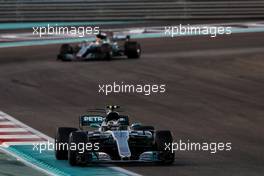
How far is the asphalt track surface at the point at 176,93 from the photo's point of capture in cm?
1609

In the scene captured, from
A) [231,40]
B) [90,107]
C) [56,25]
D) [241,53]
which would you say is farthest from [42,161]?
[56,25]

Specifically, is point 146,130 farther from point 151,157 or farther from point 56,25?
point 56,25

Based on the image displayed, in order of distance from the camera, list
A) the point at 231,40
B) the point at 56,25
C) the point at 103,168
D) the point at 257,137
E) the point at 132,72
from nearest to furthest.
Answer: the point at 103,168, the point at 257,137, the point at 132,72, the point at 231,40, the point at 56,25

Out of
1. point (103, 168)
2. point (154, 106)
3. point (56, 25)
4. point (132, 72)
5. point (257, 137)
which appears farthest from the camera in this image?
point (56, 25)

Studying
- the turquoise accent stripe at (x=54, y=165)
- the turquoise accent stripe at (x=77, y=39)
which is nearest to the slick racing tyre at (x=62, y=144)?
the turquoise accent stripe at (x=54, y=165)

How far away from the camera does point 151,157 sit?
14.8 meters

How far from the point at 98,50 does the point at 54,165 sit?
58.2 feet

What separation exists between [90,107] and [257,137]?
597 cm

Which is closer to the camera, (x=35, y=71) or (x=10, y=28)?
(x=35, y=71)

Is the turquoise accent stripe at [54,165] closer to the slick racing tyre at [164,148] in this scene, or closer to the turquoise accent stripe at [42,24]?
the slick racing tyre at [164,148]

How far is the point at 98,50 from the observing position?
32.3 metres

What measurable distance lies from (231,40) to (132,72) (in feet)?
32.3

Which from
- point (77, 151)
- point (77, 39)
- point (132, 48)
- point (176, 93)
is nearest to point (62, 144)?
point (77, 151)

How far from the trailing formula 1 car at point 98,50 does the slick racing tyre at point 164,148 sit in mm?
17430
